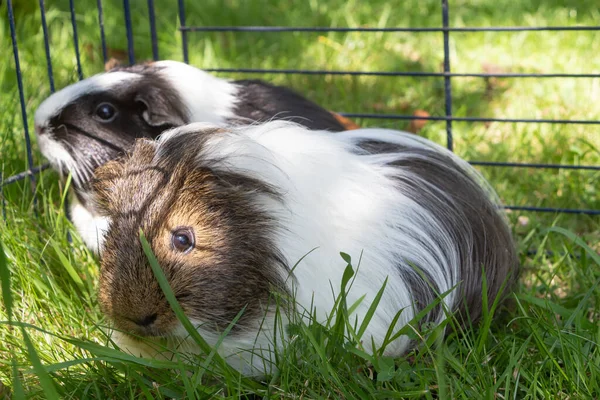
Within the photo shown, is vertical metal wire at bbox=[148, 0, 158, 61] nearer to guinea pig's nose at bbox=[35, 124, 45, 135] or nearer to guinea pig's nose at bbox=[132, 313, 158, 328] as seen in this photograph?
guinea pig's nose at bbox=[35, 124, 45, 135]

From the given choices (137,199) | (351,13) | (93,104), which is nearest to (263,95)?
(93,104)

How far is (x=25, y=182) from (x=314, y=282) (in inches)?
55.2

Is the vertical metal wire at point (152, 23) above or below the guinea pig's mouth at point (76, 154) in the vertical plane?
above

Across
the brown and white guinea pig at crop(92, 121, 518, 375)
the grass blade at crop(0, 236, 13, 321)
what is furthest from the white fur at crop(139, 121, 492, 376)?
the grass blade at crop(0, 236, 13, 321)

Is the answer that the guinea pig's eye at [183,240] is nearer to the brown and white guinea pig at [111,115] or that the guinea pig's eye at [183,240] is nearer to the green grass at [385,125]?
the green grass at [385,125]

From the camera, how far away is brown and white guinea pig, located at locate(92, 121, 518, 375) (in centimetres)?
186

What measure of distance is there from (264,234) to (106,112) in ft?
3.84

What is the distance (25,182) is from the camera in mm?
2781

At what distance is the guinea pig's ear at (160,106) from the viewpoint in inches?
108

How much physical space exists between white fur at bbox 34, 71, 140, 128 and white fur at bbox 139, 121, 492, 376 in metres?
0.84

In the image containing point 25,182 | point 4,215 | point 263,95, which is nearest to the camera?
point 4,215

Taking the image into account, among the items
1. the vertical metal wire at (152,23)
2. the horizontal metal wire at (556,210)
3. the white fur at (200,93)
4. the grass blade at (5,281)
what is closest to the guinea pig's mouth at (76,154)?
the white fur at (200,93)

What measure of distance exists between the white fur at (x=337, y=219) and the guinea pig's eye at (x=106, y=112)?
0.82 metres

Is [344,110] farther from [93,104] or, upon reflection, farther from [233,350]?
→ [233,350]
